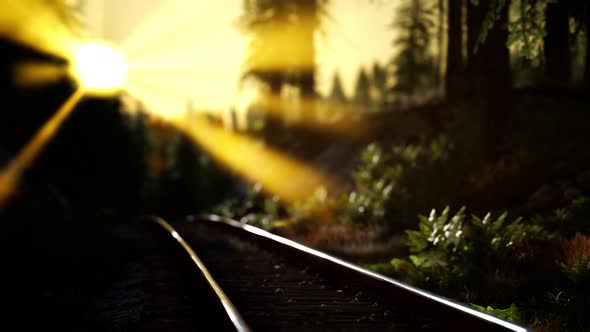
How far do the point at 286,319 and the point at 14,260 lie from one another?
9.26 metres

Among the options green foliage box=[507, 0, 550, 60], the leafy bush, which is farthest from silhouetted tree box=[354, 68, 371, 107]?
the leafy bush

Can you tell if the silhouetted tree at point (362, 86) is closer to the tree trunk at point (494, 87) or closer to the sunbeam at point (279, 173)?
the sunbeam at point (279, 173)

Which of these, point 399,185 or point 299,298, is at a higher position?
point 399,185

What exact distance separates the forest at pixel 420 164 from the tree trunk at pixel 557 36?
0.17 ft

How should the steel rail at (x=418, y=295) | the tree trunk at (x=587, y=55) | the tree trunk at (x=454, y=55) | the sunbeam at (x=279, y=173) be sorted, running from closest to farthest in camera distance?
1. the steel rail at (x=418, y=295)
2. the tree trunk at (x=587, y=55)
3. the tree trunk at (x=454, y=55)
4. the sunbeam at (x=279, y=173)

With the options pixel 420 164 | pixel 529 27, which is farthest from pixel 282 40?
pixel 529 27

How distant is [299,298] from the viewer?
7.14 metres

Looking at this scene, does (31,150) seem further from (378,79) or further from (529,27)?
(378,79)

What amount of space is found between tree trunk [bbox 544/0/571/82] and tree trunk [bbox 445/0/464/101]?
241 cm

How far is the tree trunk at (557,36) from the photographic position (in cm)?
1213

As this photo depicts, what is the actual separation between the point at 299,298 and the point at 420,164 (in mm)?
8729

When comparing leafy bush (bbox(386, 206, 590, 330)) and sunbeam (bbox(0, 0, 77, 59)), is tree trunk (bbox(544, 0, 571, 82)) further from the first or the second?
sunbeam (bbox(0, 0, 77, 59))

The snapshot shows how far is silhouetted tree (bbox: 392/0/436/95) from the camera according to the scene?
169 ft

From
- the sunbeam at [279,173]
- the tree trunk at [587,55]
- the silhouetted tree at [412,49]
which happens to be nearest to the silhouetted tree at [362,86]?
the silhouetted tree at [412,49]
